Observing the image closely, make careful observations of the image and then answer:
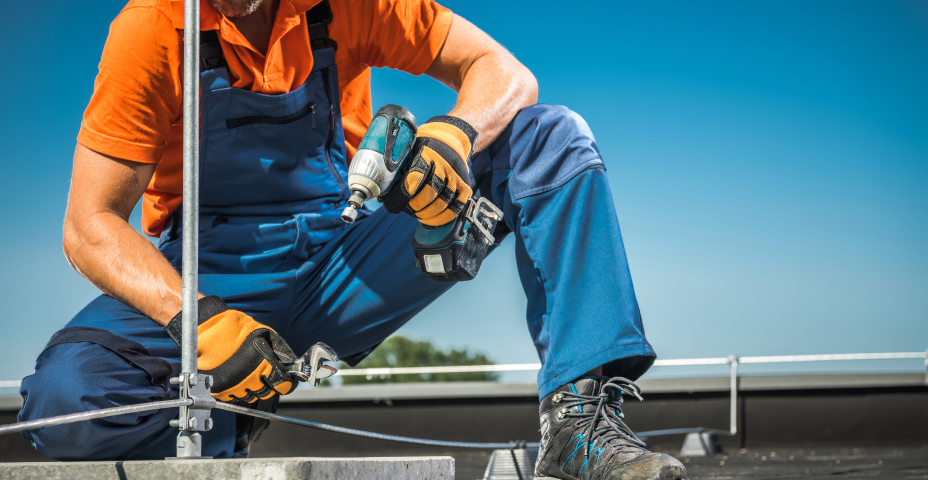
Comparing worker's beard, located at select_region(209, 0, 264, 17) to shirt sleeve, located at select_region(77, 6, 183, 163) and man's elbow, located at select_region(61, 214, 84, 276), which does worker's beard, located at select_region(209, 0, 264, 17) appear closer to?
shirt sleeve, located at select_region(77, 6, 183, 163)

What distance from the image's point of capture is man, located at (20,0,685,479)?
3.64 ft

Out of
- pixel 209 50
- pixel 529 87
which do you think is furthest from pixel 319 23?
pixel 529 87

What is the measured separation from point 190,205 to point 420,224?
52 cm

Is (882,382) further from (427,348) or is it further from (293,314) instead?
(427,348)

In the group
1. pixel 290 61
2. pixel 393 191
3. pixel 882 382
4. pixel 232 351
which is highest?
pixel 290 61

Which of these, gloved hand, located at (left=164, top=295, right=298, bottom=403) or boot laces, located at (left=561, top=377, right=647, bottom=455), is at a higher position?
gloved hand, located at (left=164, top=295, right=298, bottom=403)

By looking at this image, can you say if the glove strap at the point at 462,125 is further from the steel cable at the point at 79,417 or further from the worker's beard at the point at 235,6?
the steel cable at the point at 79,417

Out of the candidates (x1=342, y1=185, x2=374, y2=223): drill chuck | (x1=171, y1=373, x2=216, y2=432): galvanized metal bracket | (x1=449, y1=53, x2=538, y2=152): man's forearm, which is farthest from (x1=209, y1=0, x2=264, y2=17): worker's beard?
(x1=171, y1=373, x2=216, y2=432): galvanized metal bracket

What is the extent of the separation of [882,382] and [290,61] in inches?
112

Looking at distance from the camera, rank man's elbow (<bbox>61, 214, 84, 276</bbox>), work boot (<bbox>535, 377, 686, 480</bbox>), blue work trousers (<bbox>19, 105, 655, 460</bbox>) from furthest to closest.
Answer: man's elbow (<bbox>61, 214, 84, 276</bbox>)
blue work trousers (<bbox>19, 105, 655, 460</bbox>)
work boot (<bbox>535, 377, 686, 480</bbox>)

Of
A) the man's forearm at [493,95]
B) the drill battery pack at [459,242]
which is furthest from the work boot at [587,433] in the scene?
the man's forearm at [493,95]

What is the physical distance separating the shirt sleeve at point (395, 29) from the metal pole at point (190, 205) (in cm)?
74

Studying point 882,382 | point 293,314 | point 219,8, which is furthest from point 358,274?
point 882,382

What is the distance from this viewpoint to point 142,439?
1271 millimetres
